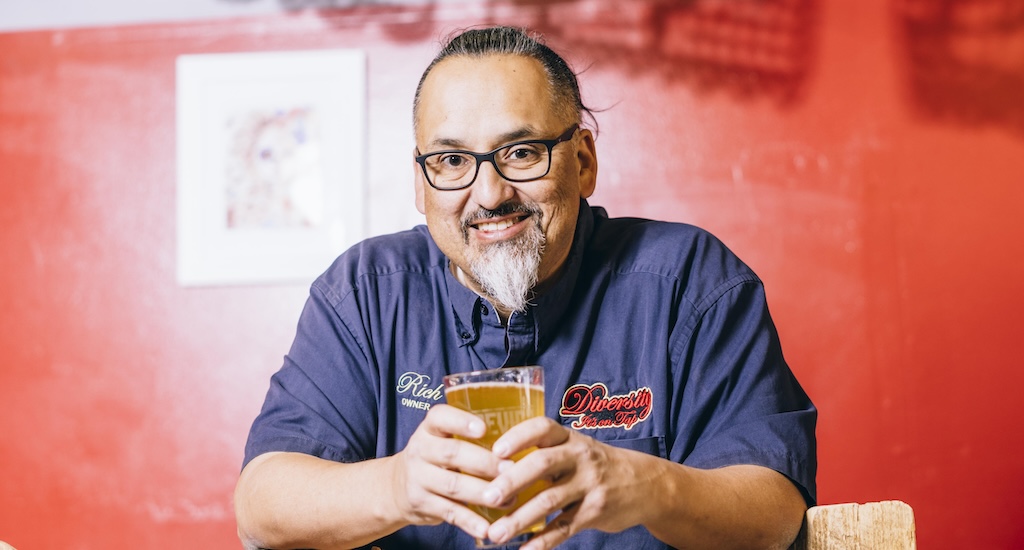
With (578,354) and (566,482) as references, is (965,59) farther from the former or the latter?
(566,482)

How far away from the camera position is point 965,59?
290cm

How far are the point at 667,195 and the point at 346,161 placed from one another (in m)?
1.06

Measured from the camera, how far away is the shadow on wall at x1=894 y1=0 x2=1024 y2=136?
2.88 meters

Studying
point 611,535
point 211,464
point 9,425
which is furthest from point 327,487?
point 9,425

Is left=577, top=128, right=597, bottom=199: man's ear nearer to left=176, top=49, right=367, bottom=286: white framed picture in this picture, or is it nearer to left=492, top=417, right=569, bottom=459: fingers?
left=492, top=417, right=569, bottom=459: fingers

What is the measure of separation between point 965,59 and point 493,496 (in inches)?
101

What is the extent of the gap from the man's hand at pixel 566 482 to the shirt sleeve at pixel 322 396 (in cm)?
53

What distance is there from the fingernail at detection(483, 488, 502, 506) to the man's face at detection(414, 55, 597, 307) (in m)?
0.65

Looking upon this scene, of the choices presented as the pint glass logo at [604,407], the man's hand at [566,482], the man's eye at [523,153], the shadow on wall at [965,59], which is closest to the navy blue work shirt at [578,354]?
the pint glass logo at [604,407]

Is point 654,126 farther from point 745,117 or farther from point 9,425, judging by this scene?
point 9,425

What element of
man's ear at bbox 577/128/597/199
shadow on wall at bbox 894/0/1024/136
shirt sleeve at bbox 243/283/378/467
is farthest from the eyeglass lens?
shadow on wall at bbox 894/0/1024/136

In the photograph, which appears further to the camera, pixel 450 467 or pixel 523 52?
pixel 523 52

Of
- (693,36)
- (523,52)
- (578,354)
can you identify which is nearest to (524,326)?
(578,354)

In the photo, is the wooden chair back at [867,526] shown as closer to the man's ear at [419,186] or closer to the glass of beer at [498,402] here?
the glass of beer at [498,402]
